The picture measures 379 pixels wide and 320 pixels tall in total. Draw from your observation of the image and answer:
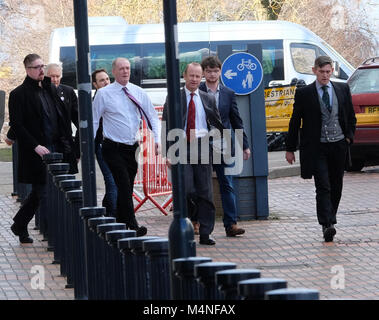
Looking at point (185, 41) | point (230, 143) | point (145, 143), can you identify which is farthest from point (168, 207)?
point (185, 41)

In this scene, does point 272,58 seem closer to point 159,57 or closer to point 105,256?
point 159,57

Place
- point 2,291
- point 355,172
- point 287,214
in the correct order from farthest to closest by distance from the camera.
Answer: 1. point 355,172
2. point 287,214
3. point 2,291

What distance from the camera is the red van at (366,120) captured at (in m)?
17.5

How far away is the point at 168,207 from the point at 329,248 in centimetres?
393

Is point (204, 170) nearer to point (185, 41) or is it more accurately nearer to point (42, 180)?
point (42, 180)

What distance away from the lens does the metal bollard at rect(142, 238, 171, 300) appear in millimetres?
5195

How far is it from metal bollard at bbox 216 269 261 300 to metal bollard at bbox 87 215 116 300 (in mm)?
2463

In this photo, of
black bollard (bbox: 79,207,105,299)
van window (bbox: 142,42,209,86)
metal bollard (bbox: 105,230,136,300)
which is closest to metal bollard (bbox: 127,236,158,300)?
metal bollard (bbox: 105,230,136,300)

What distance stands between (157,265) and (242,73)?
7.56 m

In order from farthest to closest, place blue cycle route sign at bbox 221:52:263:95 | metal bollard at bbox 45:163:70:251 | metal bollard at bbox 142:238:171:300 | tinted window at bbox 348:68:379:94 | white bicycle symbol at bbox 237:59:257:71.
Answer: tinted window at bbox 348:68:379:94
white bicycle symbol at bbox 237:59:257:71
blue cycle route sign at bbox 221:52:263:95
metal bollard at bbox 45:163:70:251
metal bollard at bbox 142:238:171:300

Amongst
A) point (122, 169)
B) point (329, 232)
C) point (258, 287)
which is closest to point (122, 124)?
point (122, 169)

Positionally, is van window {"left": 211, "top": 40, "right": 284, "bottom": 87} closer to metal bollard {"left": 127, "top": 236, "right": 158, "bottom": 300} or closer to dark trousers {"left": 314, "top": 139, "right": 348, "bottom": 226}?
dark trousers {"left": 314, "top": 139, "right": 348, "bottom": 226}

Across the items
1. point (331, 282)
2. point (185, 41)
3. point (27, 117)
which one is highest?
point (185, 41)

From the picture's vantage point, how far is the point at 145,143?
13.2 metres
